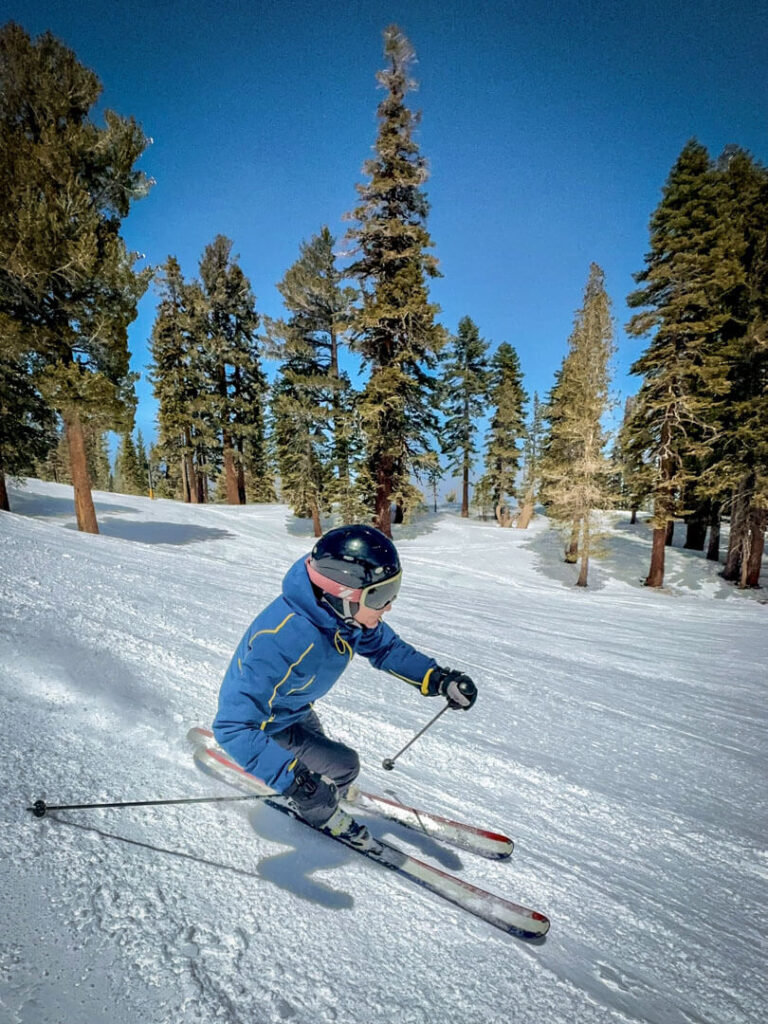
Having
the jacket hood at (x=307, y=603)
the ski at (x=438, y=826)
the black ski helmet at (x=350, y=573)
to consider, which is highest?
the black ski helmet at (x=350, y=573)

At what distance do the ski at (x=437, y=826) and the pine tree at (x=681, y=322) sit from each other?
56.3ft

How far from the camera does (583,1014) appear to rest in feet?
6.27

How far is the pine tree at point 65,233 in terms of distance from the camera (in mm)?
11094

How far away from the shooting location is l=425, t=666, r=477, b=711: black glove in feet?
9.40

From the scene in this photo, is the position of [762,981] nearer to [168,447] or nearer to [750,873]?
[750,873]

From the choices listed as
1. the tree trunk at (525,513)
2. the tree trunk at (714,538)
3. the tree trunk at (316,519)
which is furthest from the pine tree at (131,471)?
the tree trunk at (714,538)

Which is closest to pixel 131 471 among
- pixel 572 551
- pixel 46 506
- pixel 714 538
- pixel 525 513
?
pixel 46 506

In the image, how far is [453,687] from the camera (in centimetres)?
292

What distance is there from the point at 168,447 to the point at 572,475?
27231 mm

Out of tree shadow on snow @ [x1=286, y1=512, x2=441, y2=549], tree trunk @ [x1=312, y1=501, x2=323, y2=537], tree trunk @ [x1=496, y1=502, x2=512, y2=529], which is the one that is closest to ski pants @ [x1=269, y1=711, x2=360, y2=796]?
tree shadow on snow @ [x1=286, y1=512, x2=441, y2=549]

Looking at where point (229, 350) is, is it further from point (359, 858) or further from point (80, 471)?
point (359, 858)

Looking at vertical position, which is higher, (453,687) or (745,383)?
(745,383)

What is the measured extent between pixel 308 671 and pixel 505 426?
114 feet

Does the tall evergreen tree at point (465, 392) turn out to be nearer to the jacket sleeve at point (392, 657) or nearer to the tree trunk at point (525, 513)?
the tree trunk at point (525, 513)
